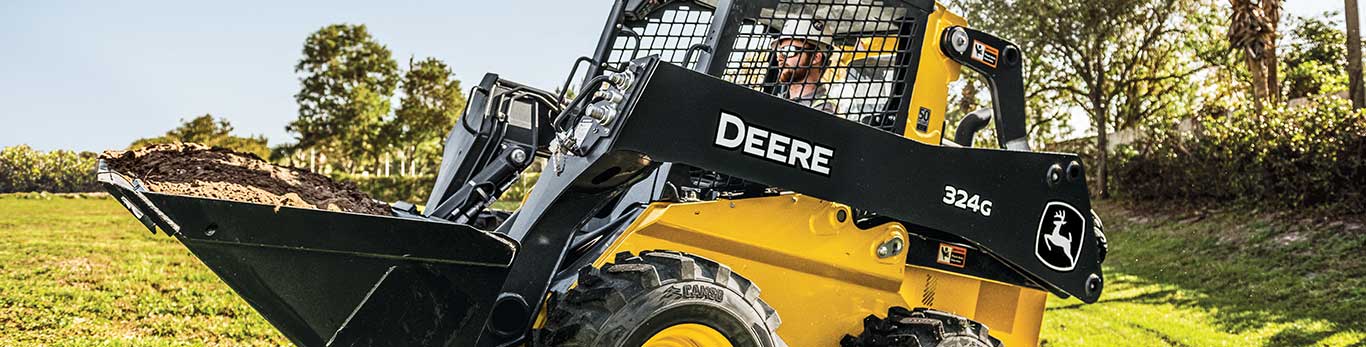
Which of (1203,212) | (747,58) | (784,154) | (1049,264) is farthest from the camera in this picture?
(1203,212)

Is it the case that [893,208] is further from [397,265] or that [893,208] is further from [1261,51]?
[1261,51]

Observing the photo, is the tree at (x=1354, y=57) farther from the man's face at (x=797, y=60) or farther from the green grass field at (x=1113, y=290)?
the man's face at (x=797, y=60)

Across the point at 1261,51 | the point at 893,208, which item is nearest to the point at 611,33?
the point at 893,208

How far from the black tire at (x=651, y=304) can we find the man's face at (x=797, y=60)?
109 cm

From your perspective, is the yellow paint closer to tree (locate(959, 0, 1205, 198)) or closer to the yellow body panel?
the yellow body panel

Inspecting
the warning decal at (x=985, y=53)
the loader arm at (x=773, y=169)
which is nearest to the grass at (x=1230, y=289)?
the warning decal at (x=985, y=53)

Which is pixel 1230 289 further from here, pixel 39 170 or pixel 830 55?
pixel 39 170

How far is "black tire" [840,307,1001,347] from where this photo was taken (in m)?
3.75

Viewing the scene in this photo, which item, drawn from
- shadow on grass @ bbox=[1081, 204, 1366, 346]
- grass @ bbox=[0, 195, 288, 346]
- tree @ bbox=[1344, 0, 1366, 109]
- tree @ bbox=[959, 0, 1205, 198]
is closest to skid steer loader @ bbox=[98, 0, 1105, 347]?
grass @ bbox=[0, 195, 288, 346]

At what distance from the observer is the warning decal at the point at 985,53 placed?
4344 millimetres

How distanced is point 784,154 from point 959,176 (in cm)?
85

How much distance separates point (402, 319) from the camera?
2.97m

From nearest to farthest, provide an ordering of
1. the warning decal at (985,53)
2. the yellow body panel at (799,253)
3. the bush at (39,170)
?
1. the yellow body panel at (799,253)
2. the warning decal at (985,53)
3. the bush at (39,170)

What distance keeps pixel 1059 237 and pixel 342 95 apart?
30719mm
